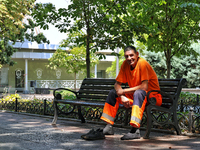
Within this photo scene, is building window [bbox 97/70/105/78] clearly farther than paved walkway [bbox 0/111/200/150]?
Yes

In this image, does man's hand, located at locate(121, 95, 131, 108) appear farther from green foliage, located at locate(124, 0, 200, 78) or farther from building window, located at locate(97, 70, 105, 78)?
building window, located at locate(97, 70, 105, 78)

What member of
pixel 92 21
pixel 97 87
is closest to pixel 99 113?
pixel 97 87

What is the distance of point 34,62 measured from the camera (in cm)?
3397

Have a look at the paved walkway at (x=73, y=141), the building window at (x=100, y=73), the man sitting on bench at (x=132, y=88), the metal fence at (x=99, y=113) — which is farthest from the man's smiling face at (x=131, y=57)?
the building window at (x=100, y=73)

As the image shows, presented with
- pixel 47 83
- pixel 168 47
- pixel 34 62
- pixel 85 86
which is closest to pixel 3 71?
pixel 34 62

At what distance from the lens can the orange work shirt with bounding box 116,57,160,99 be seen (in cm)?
458

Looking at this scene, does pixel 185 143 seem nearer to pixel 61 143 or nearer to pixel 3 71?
pixel 61 143

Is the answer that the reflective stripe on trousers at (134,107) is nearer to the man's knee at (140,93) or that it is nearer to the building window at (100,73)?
the man's knee at (140,93)

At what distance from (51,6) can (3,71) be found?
25.0m

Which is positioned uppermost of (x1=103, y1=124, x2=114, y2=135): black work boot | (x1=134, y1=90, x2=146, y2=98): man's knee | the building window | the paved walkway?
the building window

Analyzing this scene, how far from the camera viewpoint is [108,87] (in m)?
6.10

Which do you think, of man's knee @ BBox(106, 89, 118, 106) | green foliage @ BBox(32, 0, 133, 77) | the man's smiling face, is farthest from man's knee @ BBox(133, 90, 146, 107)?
green foliage @ BBox(32, 0, 133, 77)

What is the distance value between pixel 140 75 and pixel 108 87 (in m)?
1.54

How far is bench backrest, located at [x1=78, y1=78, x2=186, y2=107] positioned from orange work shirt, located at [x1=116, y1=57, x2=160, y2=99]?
1.15 ft
